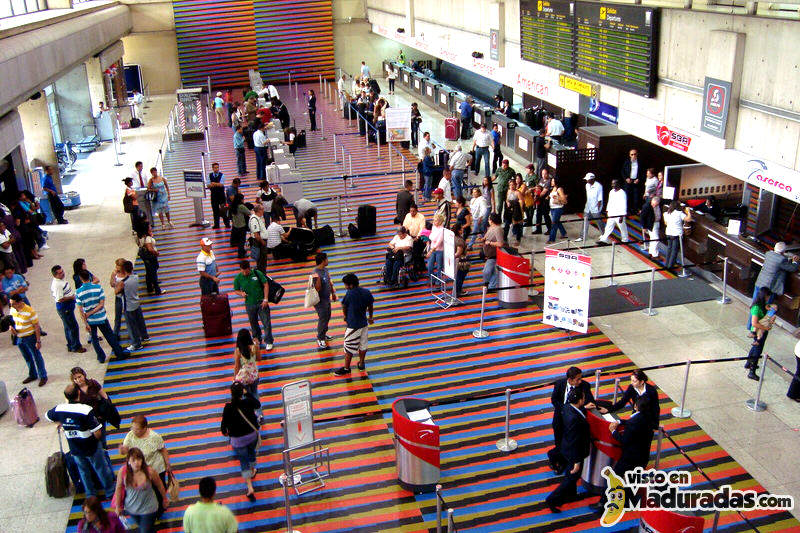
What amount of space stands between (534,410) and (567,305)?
2.16 metres

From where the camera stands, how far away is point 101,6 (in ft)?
97.2

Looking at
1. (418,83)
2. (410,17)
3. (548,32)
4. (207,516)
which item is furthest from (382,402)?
(418,83)

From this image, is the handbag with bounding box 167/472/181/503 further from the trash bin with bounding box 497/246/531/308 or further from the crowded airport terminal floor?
the trash bin with bounding box 497/246/531/308

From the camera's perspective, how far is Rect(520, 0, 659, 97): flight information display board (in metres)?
12.3

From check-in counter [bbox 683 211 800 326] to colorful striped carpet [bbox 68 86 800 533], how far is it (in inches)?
120

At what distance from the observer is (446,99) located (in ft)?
96.3

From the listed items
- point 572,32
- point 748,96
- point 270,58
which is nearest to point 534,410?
point 748,96

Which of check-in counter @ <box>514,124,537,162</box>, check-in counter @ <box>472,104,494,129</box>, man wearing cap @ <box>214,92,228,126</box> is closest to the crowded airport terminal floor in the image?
check-in counter @ <box>514,124,537,162</box>

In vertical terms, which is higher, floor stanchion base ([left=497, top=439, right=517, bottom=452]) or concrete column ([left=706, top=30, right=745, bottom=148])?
concrete column ([left=706, top=30, right=745, bottom=148])

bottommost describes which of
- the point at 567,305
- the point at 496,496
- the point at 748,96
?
the point at 496,496

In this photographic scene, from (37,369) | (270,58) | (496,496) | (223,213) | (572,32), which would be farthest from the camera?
(270,58)

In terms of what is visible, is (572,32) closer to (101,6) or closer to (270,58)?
(101,6)

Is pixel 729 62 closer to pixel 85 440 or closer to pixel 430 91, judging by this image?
pixel 85 440

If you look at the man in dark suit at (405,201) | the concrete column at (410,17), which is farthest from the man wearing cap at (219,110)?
the man in dark suit at (405,201)
